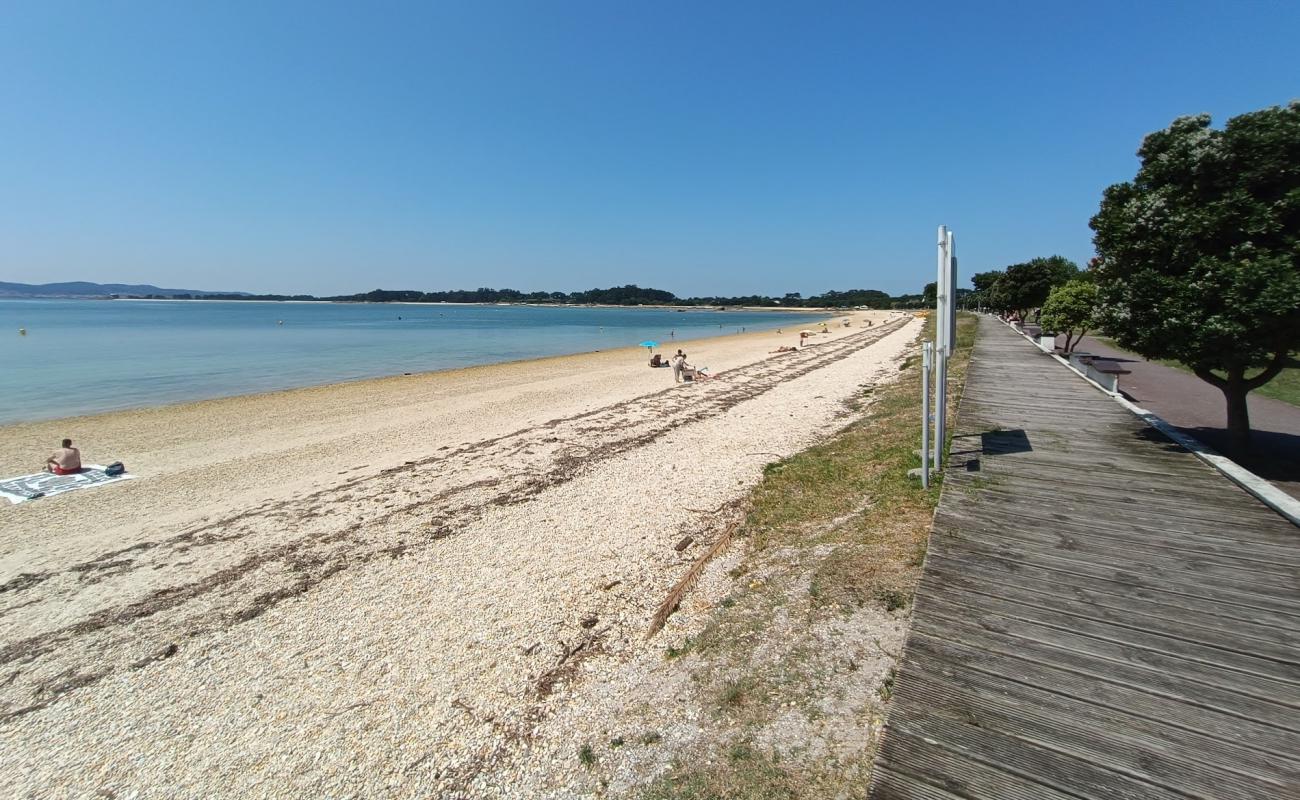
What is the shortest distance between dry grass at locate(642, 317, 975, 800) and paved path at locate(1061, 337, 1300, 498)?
4.44 metres

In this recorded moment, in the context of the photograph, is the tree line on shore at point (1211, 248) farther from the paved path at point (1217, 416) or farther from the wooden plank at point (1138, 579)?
the wooden plank at point (1138, 579)

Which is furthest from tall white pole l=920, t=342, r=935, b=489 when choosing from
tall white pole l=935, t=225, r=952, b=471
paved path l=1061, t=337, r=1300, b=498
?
paved path l=1061, t=337, r=1300, b=498

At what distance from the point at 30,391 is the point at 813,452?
30.8 meters

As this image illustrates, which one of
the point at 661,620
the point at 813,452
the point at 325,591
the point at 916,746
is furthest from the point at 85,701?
the point at 813,452

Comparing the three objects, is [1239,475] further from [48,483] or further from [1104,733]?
[48,483]

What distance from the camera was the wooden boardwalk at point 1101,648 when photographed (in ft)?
7.15

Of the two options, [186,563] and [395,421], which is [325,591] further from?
[395,421]

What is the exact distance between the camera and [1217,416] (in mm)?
10469

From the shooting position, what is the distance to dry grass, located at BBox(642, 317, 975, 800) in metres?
2.98

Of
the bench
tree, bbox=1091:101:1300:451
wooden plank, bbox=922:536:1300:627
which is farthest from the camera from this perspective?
the bench

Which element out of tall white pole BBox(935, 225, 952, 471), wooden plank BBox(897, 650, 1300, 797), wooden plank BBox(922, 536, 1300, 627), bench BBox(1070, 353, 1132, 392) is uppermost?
tall white pole BBox(935, 225, 952, 471)

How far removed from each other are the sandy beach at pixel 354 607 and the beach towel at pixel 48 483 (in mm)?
377

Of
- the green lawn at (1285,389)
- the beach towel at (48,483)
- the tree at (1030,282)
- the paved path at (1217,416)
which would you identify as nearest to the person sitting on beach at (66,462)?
the beach towel at (48,483)

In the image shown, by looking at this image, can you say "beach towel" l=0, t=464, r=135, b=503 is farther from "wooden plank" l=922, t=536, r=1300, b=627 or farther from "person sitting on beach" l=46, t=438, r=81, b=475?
"wooden plank" l=922, t=536, r=1300, b=627
